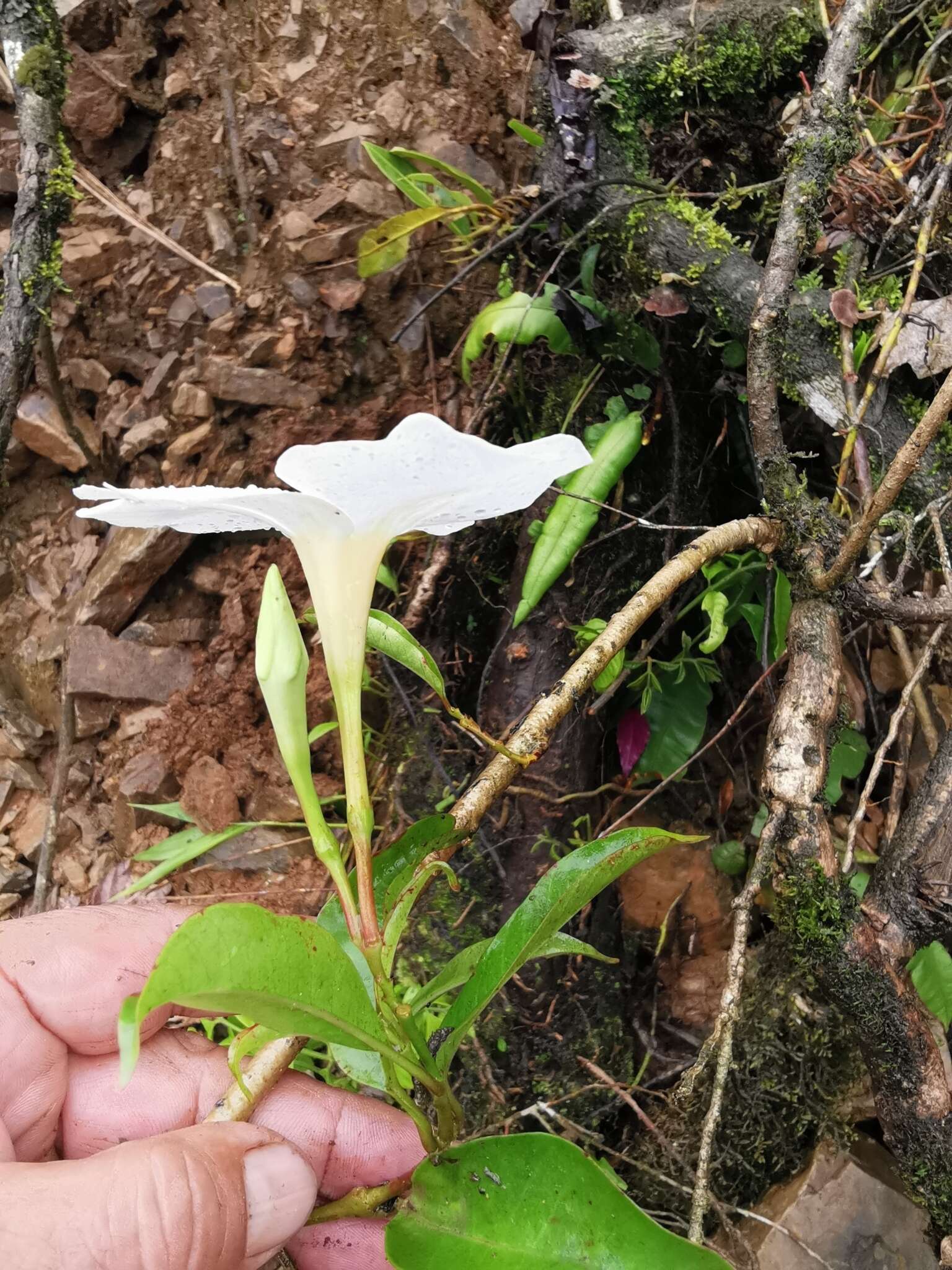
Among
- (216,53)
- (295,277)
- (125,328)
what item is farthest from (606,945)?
(216,53)

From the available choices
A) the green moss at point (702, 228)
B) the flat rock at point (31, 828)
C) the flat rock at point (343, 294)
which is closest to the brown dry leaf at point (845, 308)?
the green moss at point (702, 228)

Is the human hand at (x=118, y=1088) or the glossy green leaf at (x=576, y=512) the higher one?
the glossy green leaf at (x=576, y=512)

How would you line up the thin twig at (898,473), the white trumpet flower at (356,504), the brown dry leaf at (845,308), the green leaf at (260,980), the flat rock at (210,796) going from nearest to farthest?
the green leaf at (260,980)
the white trumpet flower at (356,504)
the thin twig at (898,473)
the brown dry leaf at (845,308)
the flat rock at (210,796)

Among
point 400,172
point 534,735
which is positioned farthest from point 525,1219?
point 400,172

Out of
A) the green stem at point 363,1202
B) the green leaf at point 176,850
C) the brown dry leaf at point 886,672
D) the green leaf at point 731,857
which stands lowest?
the green leaf at point 176,850

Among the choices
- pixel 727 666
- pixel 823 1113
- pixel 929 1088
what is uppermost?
pixel 727 666

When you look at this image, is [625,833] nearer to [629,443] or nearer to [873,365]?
[629,443]

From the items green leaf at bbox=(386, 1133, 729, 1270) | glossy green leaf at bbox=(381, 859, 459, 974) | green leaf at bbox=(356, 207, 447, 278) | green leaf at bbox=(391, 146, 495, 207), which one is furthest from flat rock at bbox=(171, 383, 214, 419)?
green leaf at bbox=(386, 1133, 729, 1270)

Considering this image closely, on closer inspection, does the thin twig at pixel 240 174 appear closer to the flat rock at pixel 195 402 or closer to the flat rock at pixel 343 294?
the flat rock at pixel 343 294
